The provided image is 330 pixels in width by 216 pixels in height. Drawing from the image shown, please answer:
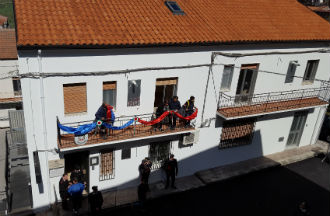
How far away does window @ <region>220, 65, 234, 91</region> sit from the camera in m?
13.7

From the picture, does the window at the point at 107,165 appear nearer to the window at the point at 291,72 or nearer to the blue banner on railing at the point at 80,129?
the blue banner on railing at the point at 80,129

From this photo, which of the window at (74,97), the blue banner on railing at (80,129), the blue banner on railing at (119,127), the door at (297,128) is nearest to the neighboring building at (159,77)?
the window at (74,97)

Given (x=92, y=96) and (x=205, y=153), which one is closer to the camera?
(x=92, y=96)

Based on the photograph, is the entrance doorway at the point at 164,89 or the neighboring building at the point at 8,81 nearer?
the entrance doorway at the point at 164,89

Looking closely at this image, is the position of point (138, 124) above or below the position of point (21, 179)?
above

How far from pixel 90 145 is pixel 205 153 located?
20.6 ft

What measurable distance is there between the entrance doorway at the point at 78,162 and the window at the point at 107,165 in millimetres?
622

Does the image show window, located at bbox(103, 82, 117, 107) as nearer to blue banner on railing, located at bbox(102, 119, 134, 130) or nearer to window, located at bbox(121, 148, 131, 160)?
blue banner on railing, located at bbox(102, 119, 134, 130)

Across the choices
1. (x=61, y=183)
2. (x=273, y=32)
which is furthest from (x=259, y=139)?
(x=61, y=183)

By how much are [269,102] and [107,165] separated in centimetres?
887

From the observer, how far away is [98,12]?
38.1 feet

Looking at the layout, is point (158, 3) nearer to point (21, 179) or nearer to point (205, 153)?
point (205, 153)

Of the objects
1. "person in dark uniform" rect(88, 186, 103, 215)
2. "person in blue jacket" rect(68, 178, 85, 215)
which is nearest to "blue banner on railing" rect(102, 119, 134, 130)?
"person in dark uniform" rect(88, 186, 103, 215)

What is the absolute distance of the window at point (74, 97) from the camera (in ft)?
35.0
